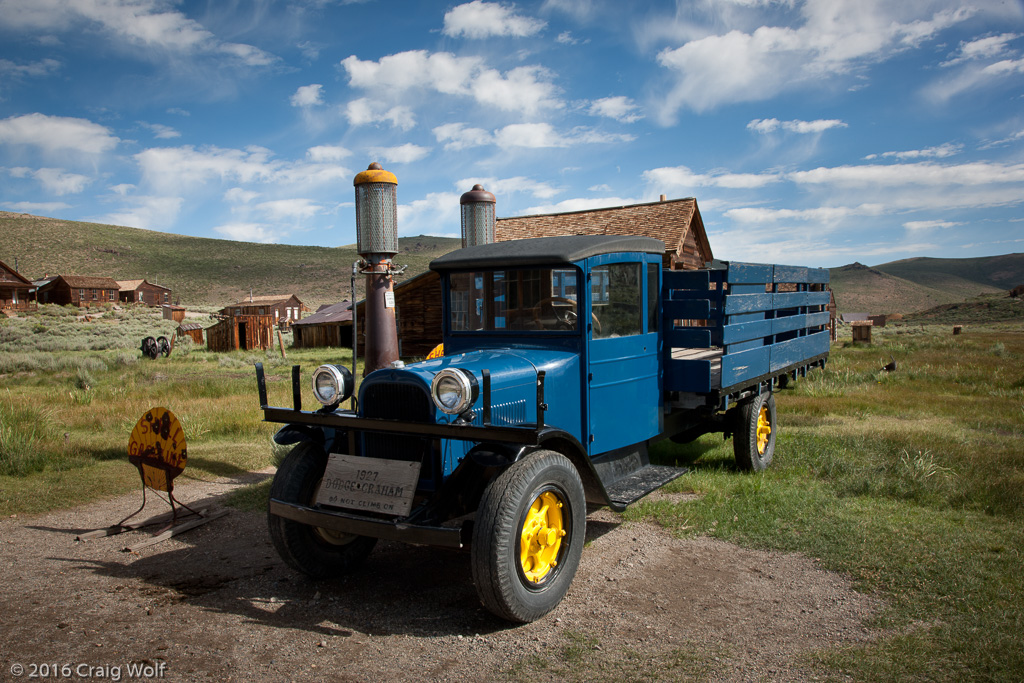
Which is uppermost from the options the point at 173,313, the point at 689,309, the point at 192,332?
the point at 173,313

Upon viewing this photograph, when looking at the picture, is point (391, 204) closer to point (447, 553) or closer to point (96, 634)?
point (447, 553)

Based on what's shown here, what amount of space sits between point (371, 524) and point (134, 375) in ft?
46.6

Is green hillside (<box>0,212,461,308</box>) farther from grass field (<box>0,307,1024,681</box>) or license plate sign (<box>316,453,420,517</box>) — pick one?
license plate sign (<box>316,453,420,517</box>)

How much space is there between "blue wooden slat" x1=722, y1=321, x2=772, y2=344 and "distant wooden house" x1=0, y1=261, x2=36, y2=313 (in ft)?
Result: 158

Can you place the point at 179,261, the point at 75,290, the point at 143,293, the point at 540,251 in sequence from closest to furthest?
the point at 540,251 < the point at 75,290 < the point at 143,293 < the point at 179,261

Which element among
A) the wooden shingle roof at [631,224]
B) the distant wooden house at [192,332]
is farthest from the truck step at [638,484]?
the distant wooden house at [192,332]

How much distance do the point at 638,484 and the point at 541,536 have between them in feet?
4.37

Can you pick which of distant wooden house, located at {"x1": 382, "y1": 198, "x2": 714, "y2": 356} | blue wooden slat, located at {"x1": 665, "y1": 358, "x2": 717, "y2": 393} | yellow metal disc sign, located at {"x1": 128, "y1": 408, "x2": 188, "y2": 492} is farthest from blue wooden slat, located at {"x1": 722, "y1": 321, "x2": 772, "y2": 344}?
distant wooden house, located at {"x1": 382, "y1": 198, "x2": 714, "y2": 356}

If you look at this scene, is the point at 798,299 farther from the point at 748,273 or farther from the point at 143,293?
the point at 143,293

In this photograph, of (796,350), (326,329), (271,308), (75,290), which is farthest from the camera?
(75,290)

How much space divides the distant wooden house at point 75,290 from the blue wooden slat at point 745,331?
55.5 metres

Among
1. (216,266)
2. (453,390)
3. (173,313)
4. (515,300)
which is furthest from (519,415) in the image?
(216,266)

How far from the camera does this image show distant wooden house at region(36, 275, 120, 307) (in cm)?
5091

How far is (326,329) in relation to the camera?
30.3m
